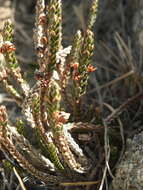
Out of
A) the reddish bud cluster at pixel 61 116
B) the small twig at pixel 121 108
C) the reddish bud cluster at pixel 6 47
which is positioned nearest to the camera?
the reddish bud cluster at pixel 61 116

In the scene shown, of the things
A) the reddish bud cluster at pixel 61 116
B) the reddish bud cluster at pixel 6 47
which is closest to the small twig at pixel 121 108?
the reddish bud cluster at pixel 61 116

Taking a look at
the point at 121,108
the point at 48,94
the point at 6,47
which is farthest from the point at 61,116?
the point at 121,108

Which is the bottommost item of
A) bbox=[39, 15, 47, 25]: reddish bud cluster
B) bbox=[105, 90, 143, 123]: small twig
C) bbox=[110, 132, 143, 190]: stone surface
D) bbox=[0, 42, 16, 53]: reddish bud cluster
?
bbox=[110, 132, 143, 190]: stone surface

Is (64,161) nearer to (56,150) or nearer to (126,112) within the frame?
(56,150)

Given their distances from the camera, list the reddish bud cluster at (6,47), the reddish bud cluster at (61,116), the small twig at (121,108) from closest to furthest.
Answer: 1. the reddish bud cluster at (61,116)
2. the reddish bud cluster at (6,47)
3. the small twig at (121,108)

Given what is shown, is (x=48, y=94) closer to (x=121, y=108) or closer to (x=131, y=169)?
(x=131, y=169)

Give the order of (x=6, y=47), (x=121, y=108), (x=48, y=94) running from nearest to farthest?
(x=48, y=94) → (x=6, y=47) → (x=121, y=108)

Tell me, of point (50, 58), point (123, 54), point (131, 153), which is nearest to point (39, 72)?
point (50, 58)

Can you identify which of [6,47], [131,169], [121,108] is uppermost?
[6,47]

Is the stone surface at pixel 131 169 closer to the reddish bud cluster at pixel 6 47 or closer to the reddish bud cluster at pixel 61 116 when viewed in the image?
the reddish bud cluster at pixel 61 116

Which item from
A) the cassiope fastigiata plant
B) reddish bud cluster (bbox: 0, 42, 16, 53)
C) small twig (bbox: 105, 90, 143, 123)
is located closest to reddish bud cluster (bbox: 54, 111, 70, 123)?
the cassiope fastigiata plant

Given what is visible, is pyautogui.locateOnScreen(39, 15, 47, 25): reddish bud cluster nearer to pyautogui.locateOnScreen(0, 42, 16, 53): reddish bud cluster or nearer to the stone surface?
pyautogui.locateOnScreen(0, 42, 16, 53): reddish bud cluster
